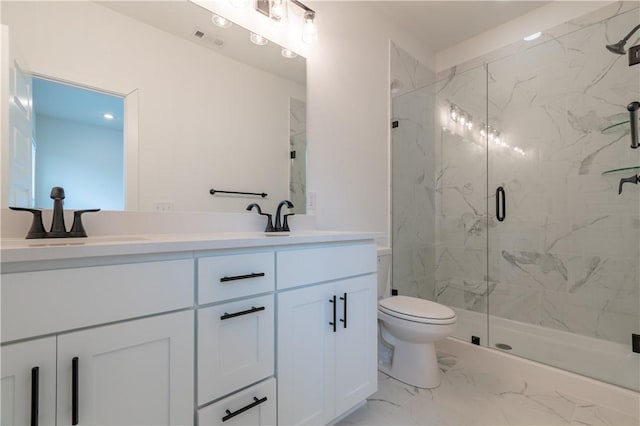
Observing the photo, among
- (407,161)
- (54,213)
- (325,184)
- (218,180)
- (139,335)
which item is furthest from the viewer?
(407,161)

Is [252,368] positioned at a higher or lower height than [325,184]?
lower

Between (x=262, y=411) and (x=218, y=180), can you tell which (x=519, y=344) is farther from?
(x=218, y=180)

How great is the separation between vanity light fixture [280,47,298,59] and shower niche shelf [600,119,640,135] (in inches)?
83.1

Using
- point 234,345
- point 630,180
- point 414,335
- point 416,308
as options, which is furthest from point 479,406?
point 630,180

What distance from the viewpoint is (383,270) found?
2.05 m

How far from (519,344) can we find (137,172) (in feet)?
8.28

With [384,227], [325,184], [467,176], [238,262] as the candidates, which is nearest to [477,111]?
[467,176]

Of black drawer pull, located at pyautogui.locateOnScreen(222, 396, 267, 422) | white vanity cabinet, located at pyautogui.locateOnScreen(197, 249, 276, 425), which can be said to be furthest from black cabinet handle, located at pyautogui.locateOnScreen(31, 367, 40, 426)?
black drawer pull, located at pyautogui.locateOnScreen(222, 396, 267, 422)

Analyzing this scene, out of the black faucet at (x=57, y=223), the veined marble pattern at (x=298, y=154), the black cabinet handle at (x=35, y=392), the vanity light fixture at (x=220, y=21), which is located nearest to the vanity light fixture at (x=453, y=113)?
the veined marble pattern at (x=298, y=154)

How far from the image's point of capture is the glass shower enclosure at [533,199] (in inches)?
75.6

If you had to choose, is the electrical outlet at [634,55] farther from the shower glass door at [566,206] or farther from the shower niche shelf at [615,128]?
the shower niche shelf at [615,128]

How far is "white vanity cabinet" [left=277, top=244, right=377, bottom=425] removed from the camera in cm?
110

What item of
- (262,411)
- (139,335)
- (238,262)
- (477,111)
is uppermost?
(477,111)

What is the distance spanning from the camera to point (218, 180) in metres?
1.43
